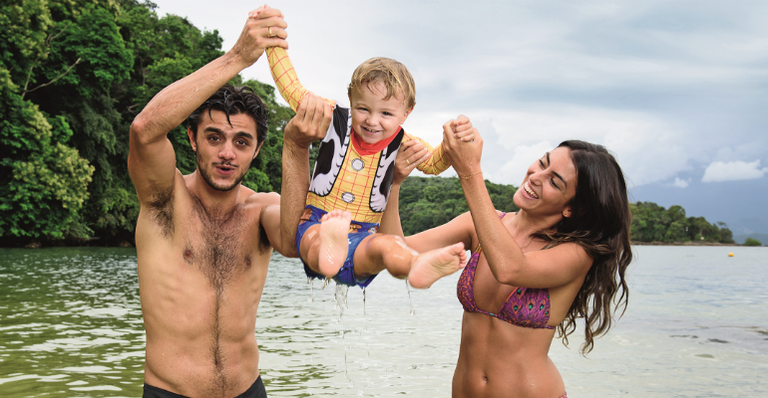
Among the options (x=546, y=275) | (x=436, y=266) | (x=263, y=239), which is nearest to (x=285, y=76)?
(x=263, y=239)

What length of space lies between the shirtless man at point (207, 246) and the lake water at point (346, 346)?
718 mm

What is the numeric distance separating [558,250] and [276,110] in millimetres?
53070

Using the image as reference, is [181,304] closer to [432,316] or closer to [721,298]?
[432,316]

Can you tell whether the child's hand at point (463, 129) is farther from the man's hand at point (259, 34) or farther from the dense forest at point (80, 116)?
the dense forest at point (80, 116)

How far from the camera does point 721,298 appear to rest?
1122 inches

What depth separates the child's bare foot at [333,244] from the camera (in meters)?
3.23

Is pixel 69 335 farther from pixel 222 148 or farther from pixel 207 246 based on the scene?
pixel 222 148

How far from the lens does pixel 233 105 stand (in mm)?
3896

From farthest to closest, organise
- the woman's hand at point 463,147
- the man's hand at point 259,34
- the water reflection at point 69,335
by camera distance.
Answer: the water reflection at point 69,335
the man's hand at point 259,34
the woman's hand at point 463,147

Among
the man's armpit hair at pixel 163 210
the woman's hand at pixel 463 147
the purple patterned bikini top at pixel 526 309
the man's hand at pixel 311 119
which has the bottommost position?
the purple patterned bikini top at pixel 526 309

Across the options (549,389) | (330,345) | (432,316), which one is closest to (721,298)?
(432,316)

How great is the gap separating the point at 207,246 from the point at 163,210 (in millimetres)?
383

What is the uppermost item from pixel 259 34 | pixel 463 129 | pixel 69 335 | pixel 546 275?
pixel 259 34

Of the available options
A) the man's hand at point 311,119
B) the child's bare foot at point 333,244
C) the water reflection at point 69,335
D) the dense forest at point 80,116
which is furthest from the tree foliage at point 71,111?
the child's bare foot at point 333,244
